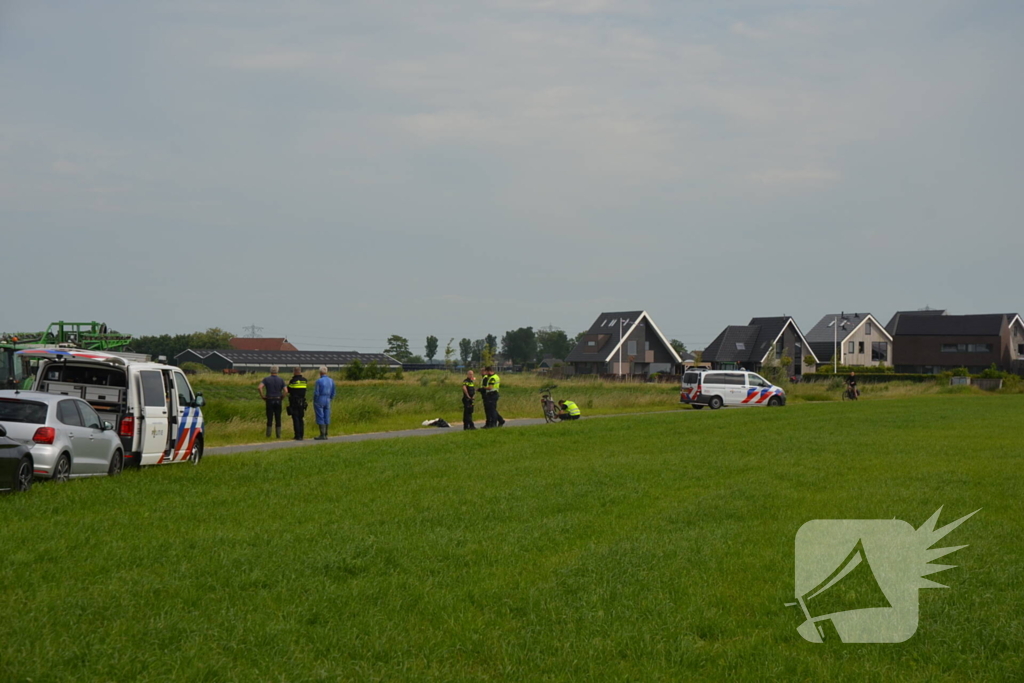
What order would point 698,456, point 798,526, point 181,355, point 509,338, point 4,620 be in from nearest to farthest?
1. point 4,620
2. point 798,526
3. point 698,456
4. point 181,355
5. point 509,338

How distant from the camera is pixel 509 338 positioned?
578 feet

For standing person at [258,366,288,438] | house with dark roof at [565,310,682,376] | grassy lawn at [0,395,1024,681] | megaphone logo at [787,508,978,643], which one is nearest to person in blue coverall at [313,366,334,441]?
standing person at [258,366,288,438]

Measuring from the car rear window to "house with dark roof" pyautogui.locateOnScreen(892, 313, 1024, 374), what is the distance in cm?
9735

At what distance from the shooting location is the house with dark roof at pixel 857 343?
104981 mm

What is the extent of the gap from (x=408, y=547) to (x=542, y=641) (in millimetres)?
3200

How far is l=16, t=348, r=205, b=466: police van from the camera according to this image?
54.4ft

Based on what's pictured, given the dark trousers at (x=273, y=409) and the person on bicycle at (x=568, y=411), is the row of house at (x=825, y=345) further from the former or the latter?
the dark trousers at (x=273, y=409)

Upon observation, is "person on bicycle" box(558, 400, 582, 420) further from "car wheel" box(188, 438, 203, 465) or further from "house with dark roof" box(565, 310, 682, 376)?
"house with dark roof" box(565, 310, 682, 376)

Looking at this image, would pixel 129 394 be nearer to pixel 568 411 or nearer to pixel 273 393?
pixel 273 393

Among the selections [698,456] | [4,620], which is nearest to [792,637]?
[4,620]

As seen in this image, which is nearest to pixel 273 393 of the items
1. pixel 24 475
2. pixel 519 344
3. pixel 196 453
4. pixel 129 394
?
pixel 196 453

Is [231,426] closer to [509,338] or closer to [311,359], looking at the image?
[311,359]

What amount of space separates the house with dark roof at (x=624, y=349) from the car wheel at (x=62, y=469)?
76.9 metres

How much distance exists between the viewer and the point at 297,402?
25.4m
